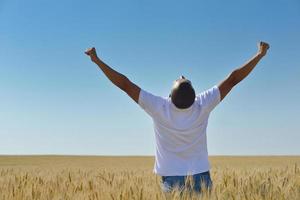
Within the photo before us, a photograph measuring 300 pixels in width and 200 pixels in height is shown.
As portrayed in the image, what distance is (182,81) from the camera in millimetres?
4047

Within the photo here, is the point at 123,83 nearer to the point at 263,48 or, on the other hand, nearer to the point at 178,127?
the point at 178,127

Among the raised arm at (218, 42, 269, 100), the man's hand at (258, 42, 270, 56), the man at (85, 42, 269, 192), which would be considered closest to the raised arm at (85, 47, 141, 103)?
the man at (85, 42, 269, 192)

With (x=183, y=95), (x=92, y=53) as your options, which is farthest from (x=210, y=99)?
(x=92, y=53)

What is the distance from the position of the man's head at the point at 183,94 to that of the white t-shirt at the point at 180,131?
7 centimetres

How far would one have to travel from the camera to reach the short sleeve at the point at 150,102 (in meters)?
4.09

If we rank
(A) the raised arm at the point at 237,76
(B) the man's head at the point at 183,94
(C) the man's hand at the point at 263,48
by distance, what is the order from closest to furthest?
(B) the man's head at the point at 183,94
(A) the raised arm at the point at 237,76
(C) the man's hand at the point at 263,48

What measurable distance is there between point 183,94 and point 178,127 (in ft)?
0.88

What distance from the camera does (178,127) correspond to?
406 cm

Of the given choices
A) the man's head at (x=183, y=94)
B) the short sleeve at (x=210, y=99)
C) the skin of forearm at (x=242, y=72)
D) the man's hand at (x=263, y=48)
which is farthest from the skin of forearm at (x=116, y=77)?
the man's hand at (x=263, y=48)

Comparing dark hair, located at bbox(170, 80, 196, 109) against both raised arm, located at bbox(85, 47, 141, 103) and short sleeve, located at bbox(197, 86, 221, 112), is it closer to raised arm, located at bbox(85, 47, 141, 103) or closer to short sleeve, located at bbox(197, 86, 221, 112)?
short sleeve, located at bbox(197, 86, 221, 112)

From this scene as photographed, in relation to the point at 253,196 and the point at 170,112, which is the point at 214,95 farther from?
the point at 253,196

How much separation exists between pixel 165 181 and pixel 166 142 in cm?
31

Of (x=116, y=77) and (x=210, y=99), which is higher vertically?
(x=116, y=77)

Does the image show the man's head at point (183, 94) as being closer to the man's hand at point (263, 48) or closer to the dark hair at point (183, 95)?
the dark hair at point (183, 95)
